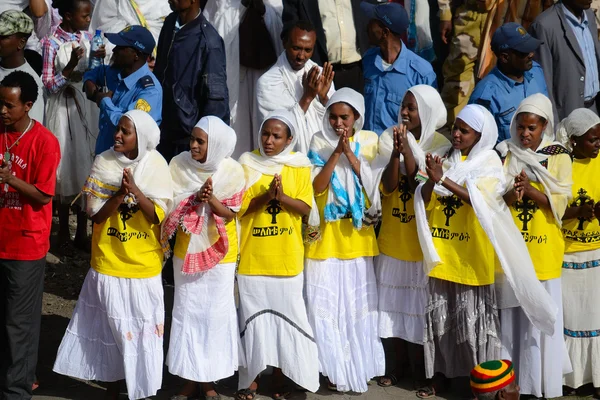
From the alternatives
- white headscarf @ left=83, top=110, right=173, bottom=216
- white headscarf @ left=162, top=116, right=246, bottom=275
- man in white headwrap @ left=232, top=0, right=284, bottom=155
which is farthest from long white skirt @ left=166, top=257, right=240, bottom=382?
man in white headwrap @ left=232, top=0, right=284, bottom=155

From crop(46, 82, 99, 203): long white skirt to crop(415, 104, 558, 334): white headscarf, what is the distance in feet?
11.9

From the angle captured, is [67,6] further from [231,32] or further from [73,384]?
[73,384]

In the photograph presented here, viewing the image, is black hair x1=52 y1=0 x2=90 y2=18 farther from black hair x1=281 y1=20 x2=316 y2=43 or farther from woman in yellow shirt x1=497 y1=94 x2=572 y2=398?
woman in yellow shirt x1=497 y1=94 x2=572 y2=398

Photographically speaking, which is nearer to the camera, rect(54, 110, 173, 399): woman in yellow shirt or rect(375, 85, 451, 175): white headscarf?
rect(54, 110, 173, 399): woman in yellow shirt

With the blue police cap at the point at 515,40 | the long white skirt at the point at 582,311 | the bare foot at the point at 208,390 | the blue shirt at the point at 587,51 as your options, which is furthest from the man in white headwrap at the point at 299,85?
the blue shirt at the point at 587,51

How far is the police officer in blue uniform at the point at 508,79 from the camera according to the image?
7.39 meters

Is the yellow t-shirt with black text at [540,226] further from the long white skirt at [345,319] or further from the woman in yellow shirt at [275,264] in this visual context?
the woman in yellow shirt at [275,264]

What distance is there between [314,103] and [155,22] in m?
→ 2.74

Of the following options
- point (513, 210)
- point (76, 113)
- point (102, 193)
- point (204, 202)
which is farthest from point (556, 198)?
point (76, 113)

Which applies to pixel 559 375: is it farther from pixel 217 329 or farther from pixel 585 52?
pixel 585 52

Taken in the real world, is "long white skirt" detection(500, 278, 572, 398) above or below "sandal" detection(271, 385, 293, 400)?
above

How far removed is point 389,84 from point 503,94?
89 cm

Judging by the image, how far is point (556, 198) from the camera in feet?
22.3

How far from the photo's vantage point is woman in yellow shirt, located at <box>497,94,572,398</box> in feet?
22.2
